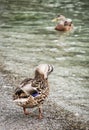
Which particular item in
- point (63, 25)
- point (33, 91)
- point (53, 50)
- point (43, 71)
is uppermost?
point (43, 71)

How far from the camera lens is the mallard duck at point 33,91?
829cm

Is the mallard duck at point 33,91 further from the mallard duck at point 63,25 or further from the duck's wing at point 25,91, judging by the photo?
the mallard duck at point 63,25

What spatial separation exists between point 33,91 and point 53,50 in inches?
349

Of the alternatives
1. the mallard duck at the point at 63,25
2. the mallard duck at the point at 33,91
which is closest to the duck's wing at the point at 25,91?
the mallard duck at the point at 33,91

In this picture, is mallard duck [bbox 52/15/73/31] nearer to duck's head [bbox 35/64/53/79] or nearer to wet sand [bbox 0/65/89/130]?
wet sand [bbox 0/65/89/130]

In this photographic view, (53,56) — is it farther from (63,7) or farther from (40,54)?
(63,7)

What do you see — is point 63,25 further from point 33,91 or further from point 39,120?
point 33,91

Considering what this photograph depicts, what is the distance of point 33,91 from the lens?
845cm

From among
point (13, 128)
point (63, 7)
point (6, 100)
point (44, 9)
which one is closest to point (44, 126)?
point (13, 128)

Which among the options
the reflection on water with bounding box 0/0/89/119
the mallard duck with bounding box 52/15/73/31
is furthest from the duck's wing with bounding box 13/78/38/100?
the mallard duck with bounding box 52/15/73/31

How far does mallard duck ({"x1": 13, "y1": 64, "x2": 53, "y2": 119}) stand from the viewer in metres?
8.29

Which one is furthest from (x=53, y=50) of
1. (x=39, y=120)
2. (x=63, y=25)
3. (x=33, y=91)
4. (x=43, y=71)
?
(x=33, y=91)

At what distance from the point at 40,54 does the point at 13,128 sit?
26.9 feet

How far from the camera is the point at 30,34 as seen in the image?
67.0 ft
